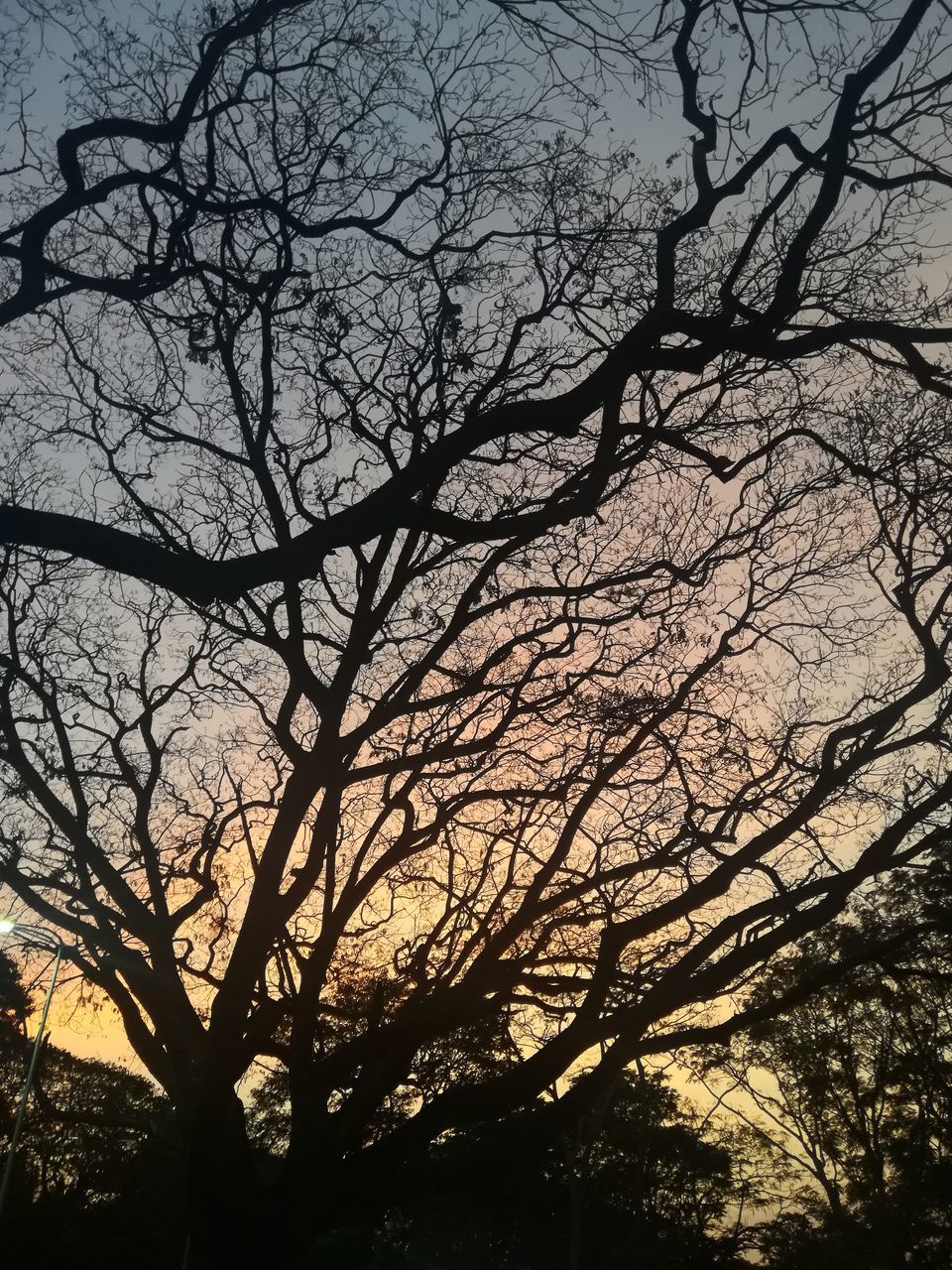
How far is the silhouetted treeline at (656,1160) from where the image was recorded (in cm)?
1972

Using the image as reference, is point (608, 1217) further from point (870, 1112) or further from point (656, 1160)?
point (870, 1112)

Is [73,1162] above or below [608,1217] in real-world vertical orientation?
above

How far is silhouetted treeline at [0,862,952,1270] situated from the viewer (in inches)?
776

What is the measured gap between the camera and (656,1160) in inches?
1158

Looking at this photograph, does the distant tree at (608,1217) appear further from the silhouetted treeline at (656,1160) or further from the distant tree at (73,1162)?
the distant tree at (73,1162)

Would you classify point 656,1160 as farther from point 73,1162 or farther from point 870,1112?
point 73,1162

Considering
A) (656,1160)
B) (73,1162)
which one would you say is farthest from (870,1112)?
(73,1162)

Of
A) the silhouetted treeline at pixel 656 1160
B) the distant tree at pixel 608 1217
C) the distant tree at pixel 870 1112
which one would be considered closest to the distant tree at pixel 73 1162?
the silhouetted treeline at pixel 656 1160

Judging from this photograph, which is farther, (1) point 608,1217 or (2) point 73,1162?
(1) point 608,1217

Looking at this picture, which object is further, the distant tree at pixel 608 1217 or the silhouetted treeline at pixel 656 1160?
the distant tree at pixel 608 1217

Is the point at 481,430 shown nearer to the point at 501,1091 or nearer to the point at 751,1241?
the point at 501,1091

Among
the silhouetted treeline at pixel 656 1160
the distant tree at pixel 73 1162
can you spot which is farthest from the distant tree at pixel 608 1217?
the distant tree at pixel 73 1162

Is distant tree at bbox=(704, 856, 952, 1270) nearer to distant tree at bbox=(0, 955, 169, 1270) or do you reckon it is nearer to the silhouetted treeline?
the silhouetted treeline

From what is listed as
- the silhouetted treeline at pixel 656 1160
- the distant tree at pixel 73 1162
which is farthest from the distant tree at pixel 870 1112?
the distant tree at pixel 73 1162
